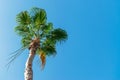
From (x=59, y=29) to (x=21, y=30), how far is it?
109 inches

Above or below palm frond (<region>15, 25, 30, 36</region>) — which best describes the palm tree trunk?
below

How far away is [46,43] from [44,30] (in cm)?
105

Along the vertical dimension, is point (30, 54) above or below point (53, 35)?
below

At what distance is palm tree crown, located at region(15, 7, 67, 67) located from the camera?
2920cm

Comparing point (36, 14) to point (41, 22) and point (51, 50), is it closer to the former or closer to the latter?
point (41, 22)

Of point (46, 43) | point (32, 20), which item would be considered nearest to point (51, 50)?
point (46, 43)

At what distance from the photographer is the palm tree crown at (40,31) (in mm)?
29203

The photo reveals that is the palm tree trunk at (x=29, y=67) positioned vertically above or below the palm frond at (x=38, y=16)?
below

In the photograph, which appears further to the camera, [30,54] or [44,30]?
[44,30]

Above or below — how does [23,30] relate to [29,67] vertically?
above

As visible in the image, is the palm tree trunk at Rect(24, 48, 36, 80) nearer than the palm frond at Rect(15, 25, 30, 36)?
Yes

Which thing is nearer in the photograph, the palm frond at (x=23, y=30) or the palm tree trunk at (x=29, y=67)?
the palm tree trunk at (x=29, y=67)

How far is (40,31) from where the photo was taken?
29.5 metres

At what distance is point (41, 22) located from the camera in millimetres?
29469
